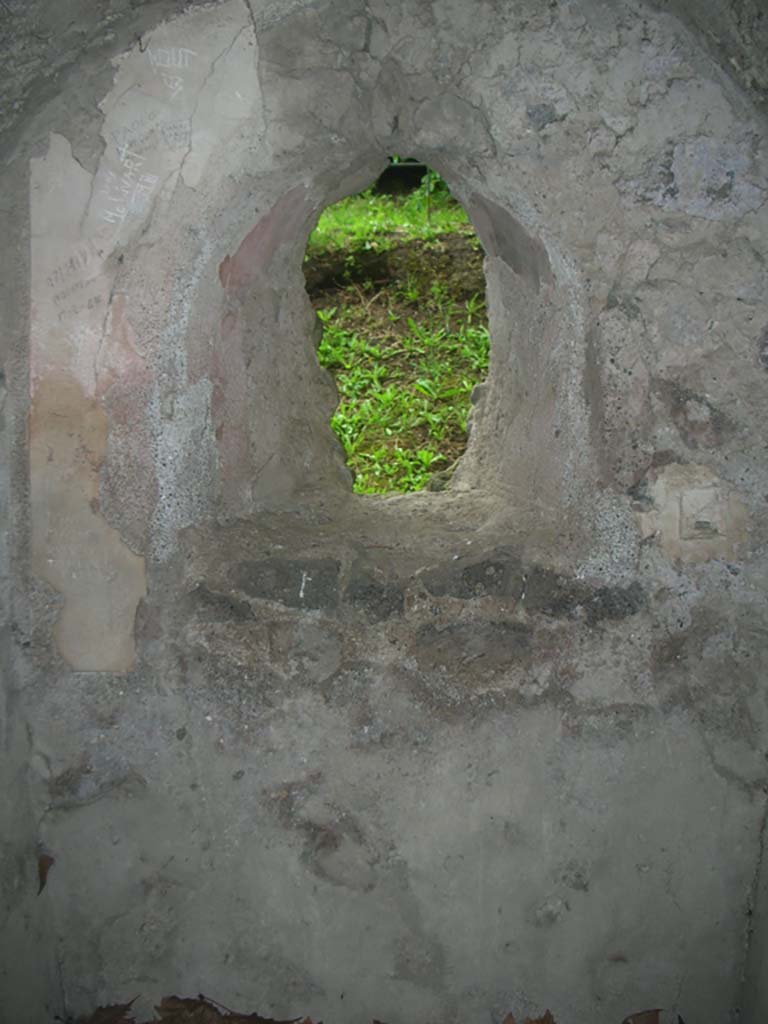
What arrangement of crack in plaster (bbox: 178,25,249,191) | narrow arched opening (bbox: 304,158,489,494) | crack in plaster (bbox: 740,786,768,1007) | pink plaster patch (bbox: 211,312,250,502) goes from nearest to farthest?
crack in plaster (bbox: 178,25,249,191) < crack in plaster (bbox: 740,786,768,1007) < pink plaster patch (bbox: 211,312,250,502) < narrow arched opening (bbox: 304,158,489,494)

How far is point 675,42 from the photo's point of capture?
155cm

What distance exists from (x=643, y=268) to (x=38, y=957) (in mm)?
1705

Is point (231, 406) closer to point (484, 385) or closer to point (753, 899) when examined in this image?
point (484, 385)

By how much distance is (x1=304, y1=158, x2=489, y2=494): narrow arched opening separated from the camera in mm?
4297

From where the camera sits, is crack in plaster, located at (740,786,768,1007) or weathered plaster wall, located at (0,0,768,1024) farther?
crack in plaster, located at (740,786,768,1007)

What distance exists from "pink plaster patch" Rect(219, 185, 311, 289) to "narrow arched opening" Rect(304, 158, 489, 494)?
216 cm

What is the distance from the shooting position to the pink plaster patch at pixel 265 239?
6.01 feet

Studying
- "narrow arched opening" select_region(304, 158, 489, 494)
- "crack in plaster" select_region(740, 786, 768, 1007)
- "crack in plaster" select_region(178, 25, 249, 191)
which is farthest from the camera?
"narrow arched opening" select_region(304, 158, 489, 494)

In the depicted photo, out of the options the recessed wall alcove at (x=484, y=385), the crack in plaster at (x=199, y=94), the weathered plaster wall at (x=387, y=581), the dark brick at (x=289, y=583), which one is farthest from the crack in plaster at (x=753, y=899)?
Answer: the crack in plaster at (x=199, y=94)

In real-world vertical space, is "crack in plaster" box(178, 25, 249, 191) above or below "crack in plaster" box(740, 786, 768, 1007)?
above

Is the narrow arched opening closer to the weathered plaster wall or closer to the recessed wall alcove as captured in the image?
the recessed wall alcove

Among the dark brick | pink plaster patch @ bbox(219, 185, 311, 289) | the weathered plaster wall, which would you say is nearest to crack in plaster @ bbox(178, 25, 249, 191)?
the weathered plaster wall

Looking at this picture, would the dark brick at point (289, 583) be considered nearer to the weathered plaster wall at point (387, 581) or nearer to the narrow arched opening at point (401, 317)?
the weathered plaster wall at point (387, 581)

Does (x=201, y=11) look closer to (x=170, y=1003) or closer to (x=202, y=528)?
(x=202, y=528)
